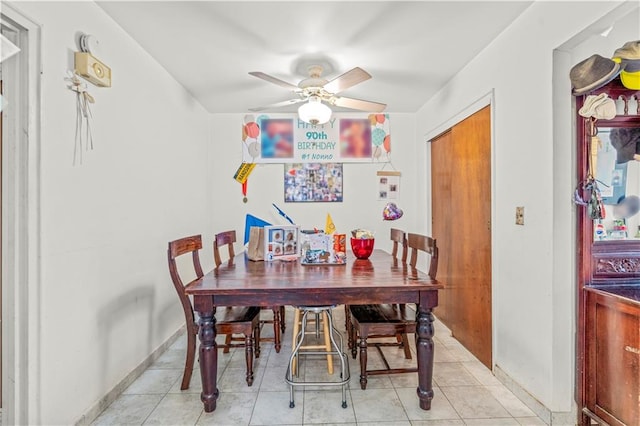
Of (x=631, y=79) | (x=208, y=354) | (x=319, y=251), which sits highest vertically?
(x=631, y=79)

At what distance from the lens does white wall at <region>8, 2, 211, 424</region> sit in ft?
5.10

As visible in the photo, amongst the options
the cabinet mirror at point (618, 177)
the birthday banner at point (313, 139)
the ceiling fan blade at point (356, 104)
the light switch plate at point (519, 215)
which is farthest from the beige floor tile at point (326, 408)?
the birthday banner at point (313, 139)

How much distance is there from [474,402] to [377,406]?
611 mm

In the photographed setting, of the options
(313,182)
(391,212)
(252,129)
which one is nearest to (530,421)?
(391,212)

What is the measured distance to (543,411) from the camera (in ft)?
5.83

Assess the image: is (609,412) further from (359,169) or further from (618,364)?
(359,169)

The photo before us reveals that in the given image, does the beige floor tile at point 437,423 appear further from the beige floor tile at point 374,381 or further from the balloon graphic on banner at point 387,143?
the balloon graphic on banner at point 387,143

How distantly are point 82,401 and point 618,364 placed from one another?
2.78 metres

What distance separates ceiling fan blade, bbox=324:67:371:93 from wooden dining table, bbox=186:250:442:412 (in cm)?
132

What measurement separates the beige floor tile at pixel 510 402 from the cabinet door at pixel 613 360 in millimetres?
326

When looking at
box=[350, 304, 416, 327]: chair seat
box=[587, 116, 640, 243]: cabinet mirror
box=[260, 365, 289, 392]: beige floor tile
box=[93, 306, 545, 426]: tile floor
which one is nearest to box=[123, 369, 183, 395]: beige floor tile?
box=[93, 306, 545, 426]: tile floor

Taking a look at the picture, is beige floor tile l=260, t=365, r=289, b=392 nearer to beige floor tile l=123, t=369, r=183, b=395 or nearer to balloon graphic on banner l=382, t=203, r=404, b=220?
beige floor tile l=123, t=369, r=183, b=395

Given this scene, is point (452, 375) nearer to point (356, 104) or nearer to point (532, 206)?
point (532, 206)

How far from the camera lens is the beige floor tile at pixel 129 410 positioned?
1.80 metres
